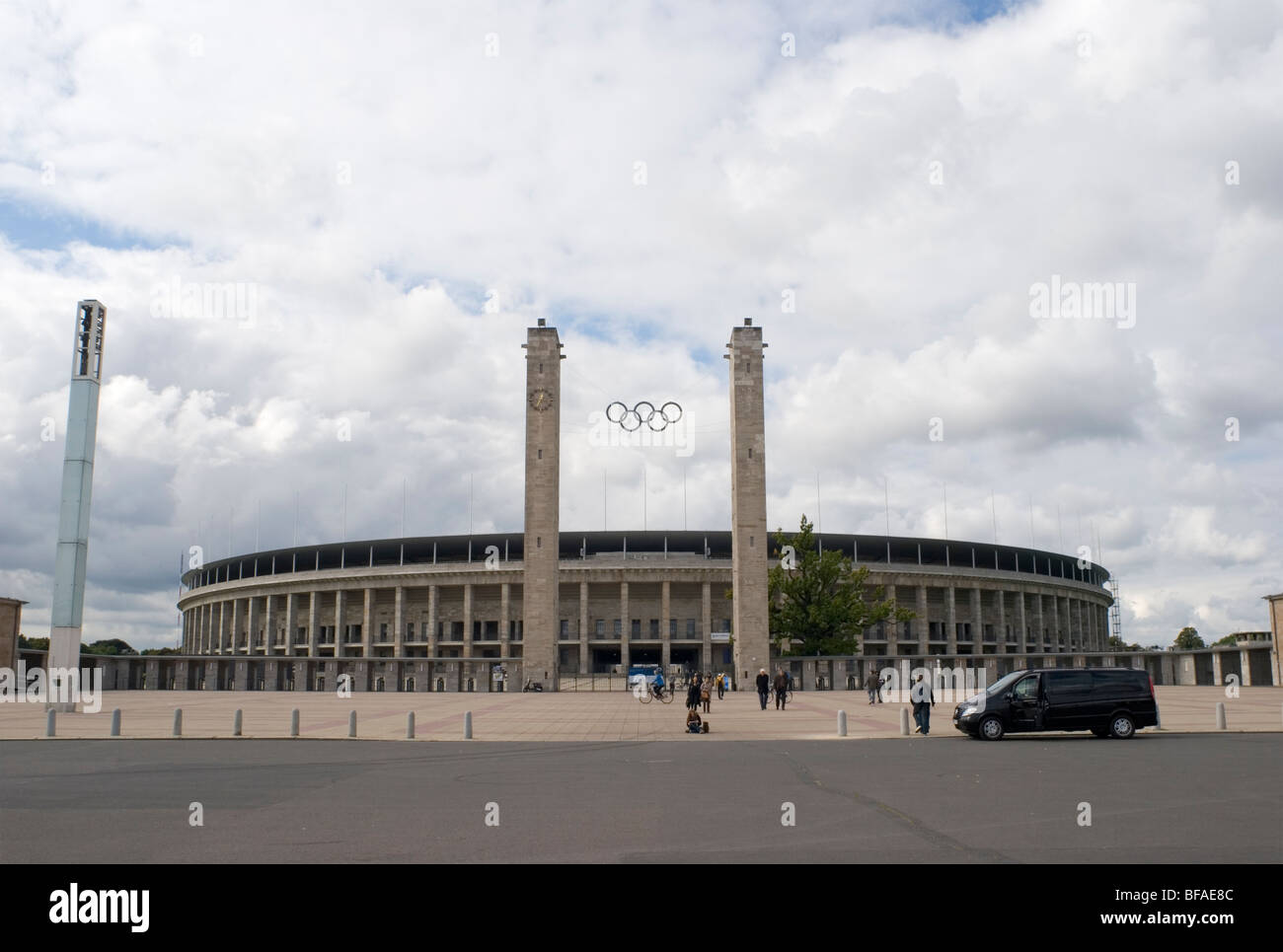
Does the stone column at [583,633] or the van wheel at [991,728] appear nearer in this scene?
the van wheel at [991,728]

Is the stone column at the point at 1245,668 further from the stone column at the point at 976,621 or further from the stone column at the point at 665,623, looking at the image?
the stone column at the point at 665,623

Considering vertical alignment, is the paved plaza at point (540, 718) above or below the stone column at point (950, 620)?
below

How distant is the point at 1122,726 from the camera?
76.2 ft

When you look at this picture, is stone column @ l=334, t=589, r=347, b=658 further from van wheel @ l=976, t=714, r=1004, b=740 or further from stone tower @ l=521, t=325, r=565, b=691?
van wheel @ l=976, t=714, r=1004, b=740

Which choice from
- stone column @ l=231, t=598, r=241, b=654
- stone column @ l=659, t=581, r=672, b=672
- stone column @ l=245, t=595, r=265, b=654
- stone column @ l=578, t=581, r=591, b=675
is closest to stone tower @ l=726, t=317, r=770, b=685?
stone column @ l=659, t=581, r=672, b=672

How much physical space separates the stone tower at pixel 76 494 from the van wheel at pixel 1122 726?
3280 centimetres

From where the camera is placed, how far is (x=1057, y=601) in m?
106

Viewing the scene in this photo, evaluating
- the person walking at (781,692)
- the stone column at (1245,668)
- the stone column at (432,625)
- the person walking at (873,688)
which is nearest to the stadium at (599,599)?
the stone column at (432,625)

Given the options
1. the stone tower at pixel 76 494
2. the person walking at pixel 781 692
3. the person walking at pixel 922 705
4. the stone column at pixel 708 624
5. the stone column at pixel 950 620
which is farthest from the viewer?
the stone column at pixel 950 620

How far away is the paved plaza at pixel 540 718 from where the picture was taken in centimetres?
2533

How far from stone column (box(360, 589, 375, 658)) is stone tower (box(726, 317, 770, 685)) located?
45.9 m

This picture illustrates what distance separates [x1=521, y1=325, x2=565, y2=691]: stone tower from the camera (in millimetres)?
59750

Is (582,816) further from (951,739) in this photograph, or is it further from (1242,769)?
(951,739)

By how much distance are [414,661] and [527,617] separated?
26.0ft
